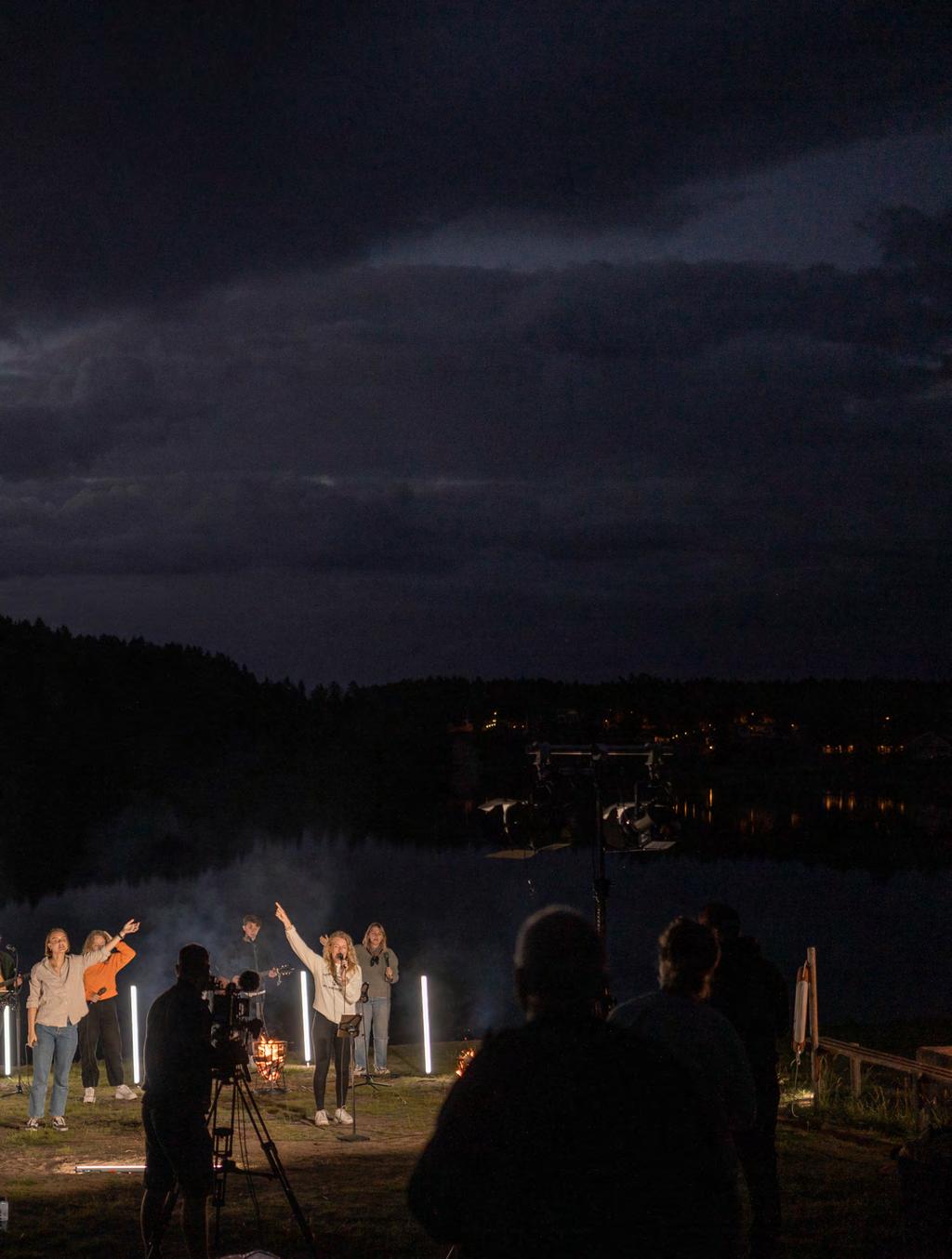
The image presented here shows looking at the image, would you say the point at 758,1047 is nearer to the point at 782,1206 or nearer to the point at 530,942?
the point at 782,1206

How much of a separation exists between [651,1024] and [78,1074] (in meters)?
12.0

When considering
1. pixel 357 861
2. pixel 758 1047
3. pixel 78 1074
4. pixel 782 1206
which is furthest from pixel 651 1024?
pixel 357 861

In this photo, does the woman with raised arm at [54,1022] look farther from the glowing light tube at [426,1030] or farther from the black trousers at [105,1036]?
the glowing light tube at [426,1030]

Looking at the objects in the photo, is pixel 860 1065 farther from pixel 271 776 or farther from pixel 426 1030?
pixel 271 776

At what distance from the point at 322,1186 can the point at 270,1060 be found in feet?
13.9

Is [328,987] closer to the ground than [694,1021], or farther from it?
closer to the ground

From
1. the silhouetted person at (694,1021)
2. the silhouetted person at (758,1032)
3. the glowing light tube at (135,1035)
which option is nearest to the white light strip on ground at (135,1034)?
the glowing light tube at (135,1035)

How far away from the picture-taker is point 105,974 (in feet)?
40.9

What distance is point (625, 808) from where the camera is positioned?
11.1 metres

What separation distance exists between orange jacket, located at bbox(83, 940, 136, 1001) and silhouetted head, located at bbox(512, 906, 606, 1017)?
10.3 metres

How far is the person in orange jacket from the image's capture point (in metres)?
12.5

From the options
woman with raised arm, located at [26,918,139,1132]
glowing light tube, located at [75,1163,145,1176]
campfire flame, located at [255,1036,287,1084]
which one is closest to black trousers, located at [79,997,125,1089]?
campfire flame, located at [255,1036,287,1084]

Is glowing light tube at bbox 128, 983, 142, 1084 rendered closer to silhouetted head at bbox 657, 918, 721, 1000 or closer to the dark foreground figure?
silhouetted head at bbox 657, 918, 721, 1000

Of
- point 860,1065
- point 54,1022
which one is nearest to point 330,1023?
point 54,1022
